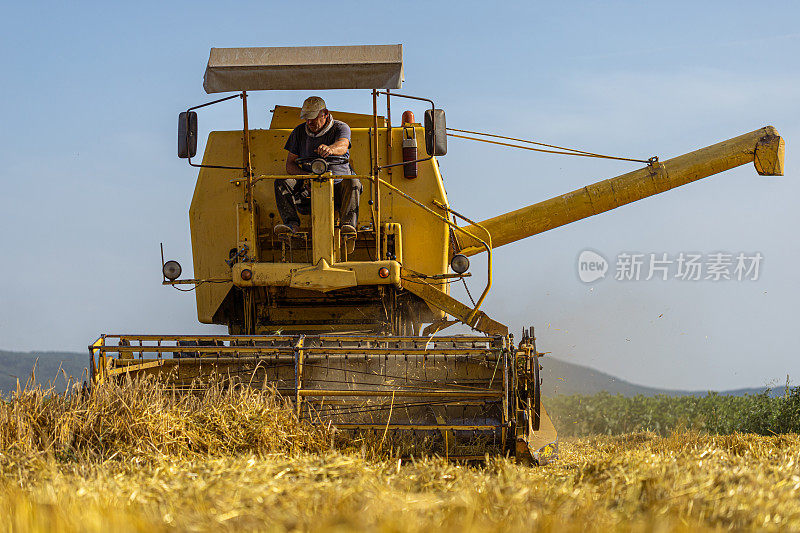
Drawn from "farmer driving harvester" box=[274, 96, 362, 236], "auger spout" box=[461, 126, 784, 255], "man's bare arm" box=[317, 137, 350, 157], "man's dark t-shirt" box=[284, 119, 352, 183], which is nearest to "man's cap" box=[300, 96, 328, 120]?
"farmer driving harvester" box=[274, 96, 362, 236]

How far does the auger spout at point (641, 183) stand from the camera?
1002 cm

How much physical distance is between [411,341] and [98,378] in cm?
229

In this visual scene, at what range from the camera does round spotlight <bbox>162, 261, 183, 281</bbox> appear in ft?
27.2

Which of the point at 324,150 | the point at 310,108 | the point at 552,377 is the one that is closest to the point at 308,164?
the point at 324,150

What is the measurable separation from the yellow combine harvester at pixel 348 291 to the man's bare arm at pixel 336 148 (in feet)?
0.50

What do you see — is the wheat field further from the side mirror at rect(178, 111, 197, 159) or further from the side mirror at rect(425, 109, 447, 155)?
the side mirror at rect(178, 111, 197, 159)

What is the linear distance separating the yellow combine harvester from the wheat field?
523mm

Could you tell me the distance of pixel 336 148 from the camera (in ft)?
26.6

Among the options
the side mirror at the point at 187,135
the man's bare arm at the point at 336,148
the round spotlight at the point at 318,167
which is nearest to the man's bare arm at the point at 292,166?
the man's bare arm at the point at 336,148

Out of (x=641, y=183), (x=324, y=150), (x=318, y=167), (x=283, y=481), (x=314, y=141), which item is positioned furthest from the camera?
A: (x=641, y=183)

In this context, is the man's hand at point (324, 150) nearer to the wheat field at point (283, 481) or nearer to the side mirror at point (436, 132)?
the side mirror at point (436, 132)

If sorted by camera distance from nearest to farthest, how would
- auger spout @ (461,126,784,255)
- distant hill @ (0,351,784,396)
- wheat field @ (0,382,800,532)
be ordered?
wheat field @ (0,382,800,532) < distant hill @ (0,351,784,396) < auger spout @ (461,126,784,255)

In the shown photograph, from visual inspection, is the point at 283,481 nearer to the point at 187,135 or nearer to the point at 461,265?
the point at 461,265

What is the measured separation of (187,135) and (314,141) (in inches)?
42.7
